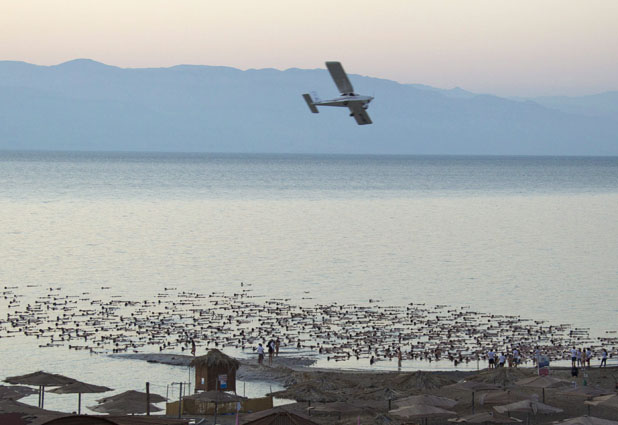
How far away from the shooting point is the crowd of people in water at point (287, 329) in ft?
172

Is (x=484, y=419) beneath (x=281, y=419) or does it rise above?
beneath

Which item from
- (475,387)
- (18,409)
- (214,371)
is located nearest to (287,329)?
(214,371)

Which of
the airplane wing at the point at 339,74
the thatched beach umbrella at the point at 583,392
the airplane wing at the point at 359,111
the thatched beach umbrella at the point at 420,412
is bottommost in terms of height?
the thatched beach umbrella at the point at 420,412

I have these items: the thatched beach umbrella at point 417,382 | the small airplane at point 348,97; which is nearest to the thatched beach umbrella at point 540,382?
the thatched beach umbrella at point 417,382

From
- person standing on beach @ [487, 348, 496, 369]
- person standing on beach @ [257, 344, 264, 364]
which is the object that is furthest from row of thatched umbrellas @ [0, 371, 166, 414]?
person standing on beach @ [487, 348, 496, 369]

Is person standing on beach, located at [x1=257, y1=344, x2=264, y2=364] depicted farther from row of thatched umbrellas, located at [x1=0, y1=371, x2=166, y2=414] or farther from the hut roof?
row of thatched umbrellas, located at [x1=0, y1=371, x2=166, y2=414]

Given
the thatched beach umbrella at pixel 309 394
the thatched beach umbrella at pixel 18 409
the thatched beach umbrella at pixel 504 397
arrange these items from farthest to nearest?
the thatched beach umbrella at pixel 309 394 < the thatched beach umbrella at pixel 504 397 < the thatched beach umbrella at pixel 18 409

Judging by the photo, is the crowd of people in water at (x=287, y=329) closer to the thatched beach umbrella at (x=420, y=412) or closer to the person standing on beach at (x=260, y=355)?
the person standing on beach at (x=260, y=355)

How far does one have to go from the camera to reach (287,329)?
58.3 metres

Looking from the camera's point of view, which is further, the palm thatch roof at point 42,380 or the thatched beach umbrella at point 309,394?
the thatched beach umbrella at point 309,394

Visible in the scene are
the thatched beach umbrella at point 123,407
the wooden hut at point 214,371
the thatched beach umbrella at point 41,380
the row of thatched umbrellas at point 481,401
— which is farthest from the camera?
the wooden hut at point 214,371

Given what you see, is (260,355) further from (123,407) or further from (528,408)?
(528,408)

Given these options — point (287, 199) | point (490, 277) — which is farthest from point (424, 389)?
point (287, 199)

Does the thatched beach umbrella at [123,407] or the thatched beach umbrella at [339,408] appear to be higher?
the thatched beach umbrella at [339,408]
